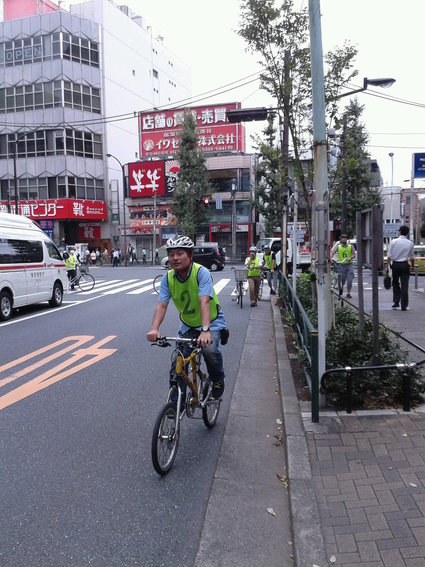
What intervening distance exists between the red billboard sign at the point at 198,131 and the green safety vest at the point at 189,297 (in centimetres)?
3879

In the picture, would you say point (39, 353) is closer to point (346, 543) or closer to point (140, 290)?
point (346, 543)

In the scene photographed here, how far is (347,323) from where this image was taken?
7242mm

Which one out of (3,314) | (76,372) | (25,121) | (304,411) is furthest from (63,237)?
(304,411)

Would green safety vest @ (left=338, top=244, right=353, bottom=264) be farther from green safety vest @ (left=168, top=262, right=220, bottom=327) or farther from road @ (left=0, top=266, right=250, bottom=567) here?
green safety vest @ (left=168, top=262, right=220, bottom=327)

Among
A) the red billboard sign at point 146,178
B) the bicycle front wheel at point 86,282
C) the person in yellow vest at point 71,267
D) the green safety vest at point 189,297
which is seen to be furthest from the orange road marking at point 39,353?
the red billboard sign at point 146,178

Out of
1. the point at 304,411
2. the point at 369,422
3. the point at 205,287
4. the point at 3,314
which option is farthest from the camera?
the point at 3,314

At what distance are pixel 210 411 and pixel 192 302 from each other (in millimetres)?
1183

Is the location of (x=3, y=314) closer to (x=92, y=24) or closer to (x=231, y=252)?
(x=231, y=252)

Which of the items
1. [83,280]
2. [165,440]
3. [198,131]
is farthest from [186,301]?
[198,131]

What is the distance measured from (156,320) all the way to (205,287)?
1.65 feet

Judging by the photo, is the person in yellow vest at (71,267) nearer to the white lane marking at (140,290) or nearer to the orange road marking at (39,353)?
the white lane marking at (140,290)

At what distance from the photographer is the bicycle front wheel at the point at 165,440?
11.5 ft

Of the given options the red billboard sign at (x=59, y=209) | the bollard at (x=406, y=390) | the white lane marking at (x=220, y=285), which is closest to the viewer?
the bollard at (x=406, y=390)

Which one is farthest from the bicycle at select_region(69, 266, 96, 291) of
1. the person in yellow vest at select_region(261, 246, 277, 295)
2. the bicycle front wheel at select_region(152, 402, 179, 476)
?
the bicycle front wheel at select_region(152, 402, 179, 476)
